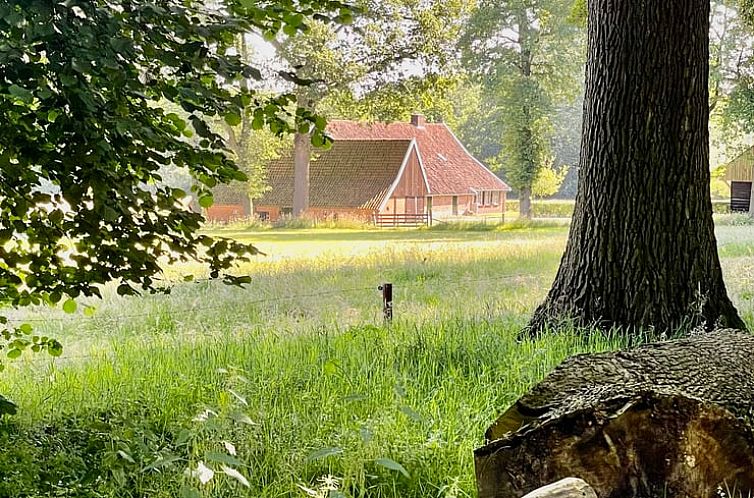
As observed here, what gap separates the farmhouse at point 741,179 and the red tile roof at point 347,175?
2441 mm

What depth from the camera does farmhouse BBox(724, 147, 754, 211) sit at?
5.31 meters

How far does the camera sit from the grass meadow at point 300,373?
6.80 ft

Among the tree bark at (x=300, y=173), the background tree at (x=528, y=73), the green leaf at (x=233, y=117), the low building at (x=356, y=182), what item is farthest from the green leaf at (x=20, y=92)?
the background tree at (x=528, y=73)

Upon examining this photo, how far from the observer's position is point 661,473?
1.74 metres

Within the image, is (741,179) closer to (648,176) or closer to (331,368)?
(648,176)

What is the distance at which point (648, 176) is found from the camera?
3328 millimetres

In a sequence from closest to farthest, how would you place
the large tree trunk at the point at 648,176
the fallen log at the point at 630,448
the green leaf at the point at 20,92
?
the green leaf at the point at 20,92, the fallen log at the point at 630,448, the large tree trunk at the point at 648,176

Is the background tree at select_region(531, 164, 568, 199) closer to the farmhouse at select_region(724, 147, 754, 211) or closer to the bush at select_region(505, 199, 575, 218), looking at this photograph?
the bush at select_region(505, 199, 575, 218)

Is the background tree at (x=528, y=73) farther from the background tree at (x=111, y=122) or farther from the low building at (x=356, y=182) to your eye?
the background tree at (x=111, y=122)

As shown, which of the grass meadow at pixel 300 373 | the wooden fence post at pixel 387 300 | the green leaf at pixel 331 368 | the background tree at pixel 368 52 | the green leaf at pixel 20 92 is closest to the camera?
the green leaf at pixel 20 92

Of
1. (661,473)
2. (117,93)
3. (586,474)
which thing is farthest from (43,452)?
(661,473)

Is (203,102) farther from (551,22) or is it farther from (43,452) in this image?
(551,22)

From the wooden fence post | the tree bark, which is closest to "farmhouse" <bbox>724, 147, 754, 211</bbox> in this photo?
the wooden fence post

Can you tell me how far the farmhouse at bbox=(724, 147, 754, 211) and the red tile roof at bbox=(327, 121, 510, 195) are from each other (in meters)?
1.82
